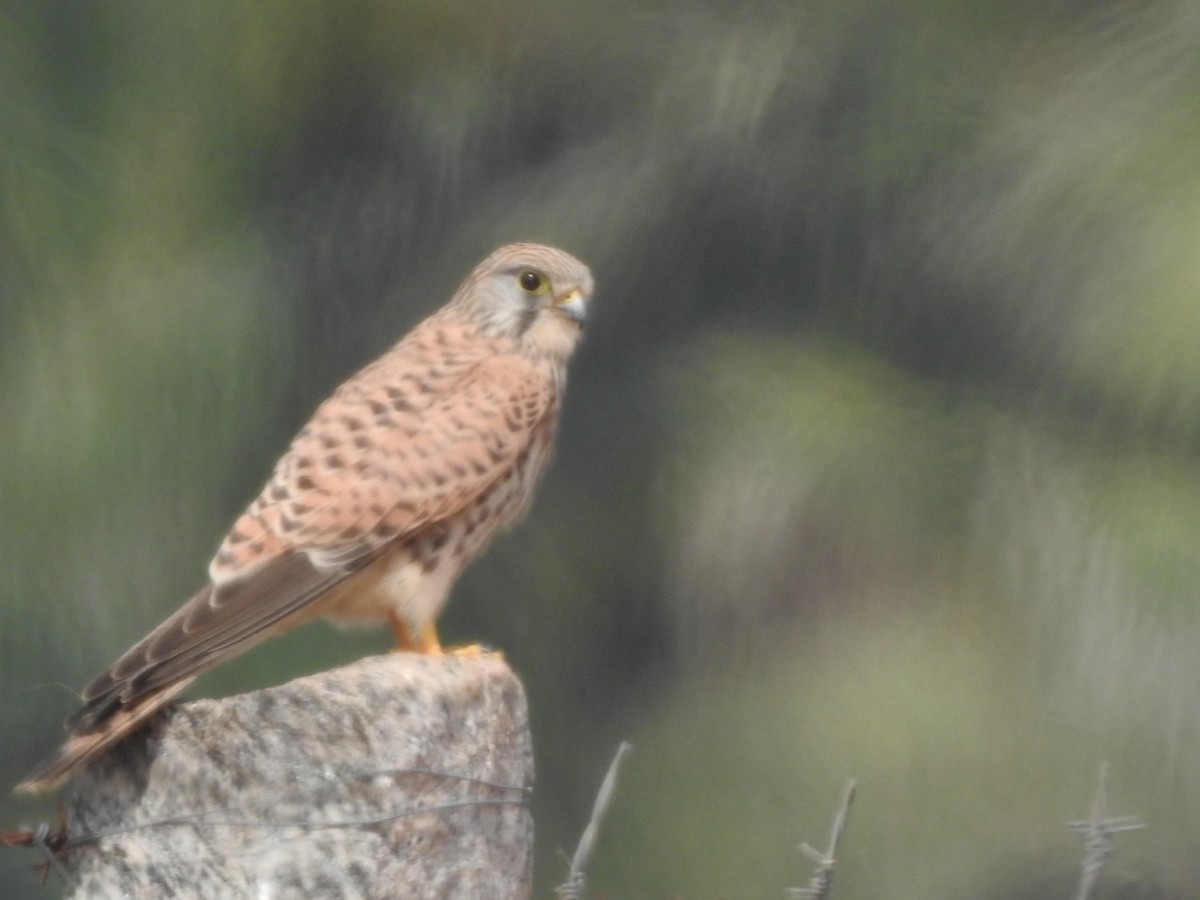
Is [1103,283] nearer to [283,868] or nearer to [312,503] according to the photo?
[312,503]

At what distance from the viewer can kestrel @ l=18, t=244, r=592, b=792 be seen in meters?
2.00

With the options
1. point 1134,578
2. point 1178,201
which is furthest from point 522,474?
point 1178,201

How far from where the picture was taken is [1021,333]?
3568 mm

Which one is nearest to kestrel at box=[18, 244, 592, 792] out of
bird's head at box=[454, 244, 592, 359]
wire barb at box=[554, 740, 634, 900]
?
bird's head at box=[454, 244, 592, 359]

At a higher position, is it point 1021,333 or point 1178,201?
point 1178,201

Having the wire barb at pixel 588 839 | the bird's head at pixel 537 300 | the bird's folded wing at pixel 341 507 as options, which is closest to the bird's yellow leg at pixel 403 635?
the bird's folded wing at pixel 341 507

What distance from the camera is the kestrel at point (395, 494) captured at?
2.00 metres

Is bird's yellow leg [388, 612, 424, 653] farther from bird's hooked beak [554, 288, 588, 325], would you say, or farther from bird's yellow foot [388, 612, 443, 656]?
bird's hooked beak [554, 288, 588, 325]

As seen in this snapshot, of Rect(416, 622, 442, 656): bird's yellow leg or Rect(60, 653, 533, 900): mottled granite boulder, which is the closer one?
Rect(60, 653, 533, 900): mottled granite boulder

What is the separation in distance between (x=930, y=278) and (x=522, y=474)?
4.50 feet

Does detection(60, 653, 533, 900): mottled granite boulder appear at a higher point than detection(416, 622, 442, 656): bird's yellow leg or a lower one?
higher

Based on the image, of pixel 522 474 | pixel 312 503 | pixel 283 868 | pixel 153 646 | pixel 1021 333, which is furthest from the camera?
pixel 1021 333

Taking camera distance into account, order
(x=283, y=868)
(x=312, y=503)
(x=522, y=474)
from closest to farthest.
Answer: (x=283, y=868), (x=312, y=503), (x=522, y=474)

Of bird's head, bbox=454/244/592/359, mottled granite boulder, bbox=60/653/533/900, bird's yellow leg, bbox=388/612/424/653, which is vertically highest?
bird's head, bbox=454/244/592/359
